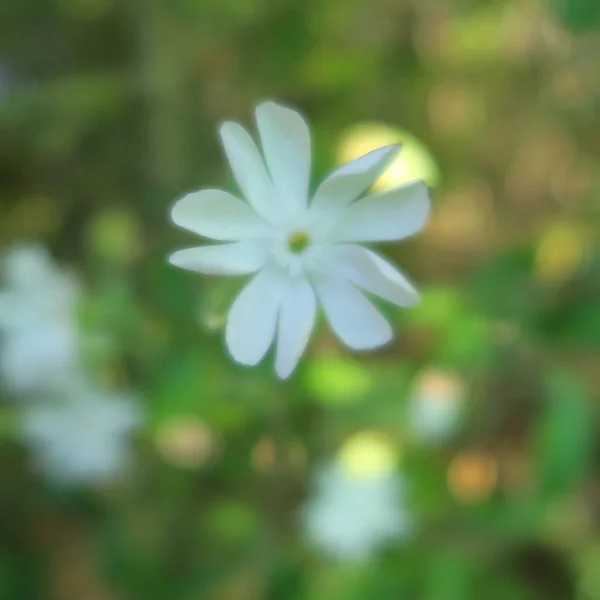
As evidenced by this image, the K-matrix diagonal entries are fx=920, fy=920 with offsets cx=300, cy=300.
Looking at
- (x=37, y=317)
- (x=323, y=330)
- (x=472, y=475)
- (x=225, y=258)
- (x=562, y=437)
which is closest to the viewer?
(x=225, y=258)

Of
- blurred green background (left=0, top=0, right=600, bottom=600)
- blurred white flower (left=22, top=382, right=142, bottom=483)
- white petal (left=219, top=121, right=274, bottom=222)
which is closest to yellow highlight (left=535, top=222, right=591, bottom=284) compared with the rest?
blurred green background (left=0, top=0, right=600, bottom=600)

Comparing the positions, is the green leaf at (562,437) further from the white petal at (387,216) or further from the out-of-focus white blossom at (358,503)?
the white petal at (387,216)

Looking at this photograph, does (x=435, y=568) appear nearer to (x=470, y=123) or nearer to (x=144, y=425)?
(x=144, y=425)

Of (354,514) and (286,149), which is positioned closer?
(286,149)

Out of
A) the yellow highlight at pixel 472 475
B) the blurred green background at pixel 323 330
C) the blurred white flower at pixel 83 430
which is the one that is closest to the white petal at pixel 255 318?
the blurred green background at pixel 323 330

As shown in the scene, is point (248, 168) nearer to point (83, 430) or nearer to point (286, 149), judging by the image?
point (286, 149)

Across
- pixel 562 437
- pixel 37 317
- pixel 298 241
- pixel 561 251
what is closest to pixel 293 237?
pixel 298 241

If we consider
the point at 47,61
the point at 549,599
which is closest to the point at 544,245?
the point at 549,599
